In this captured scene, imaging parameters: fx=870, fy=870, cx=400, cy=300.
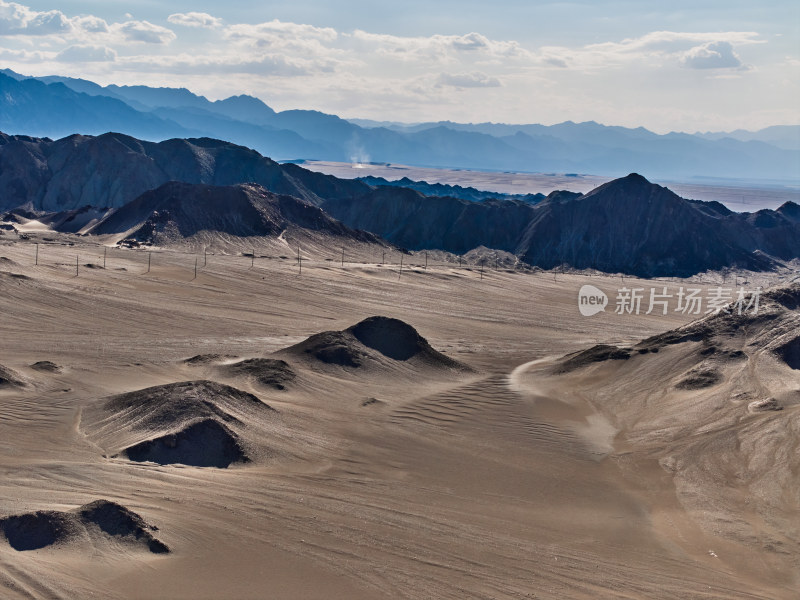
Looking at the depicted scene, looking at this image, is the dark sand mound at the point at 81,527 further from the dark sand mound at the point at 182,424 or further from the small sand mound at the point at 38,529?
the dark sand mound at the point at 182,424

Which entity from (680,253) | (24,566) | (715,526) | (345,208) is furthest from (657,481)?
(345,208)

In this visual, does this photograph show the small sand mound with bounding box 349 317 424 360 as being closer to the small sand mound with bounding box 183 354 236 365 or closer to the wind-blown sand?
the wind-blown sand

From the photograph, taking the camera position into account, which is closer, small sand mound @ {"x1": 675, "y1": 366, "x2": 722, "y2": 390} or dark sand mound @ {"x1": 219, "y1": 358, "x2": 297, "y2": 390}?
dark sand mound @ {"x1": 219, "y1": 358, "x2": 297, "y2": 390}

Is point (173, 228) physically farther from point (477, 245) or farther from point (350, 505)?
point (350, 505)

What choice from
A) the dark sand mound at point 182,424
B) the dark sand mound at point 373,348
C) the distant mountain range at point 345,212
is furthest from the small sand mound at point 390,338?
the distant mountain range at point 345,212

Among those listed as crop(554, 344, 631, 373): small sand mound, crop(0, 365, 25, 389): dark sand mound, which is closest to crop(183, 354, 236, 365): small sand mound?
crop(0, 365, 25, 389): dark sand mound

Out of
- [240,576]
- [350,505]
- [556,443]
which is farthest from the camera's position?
[556,443]

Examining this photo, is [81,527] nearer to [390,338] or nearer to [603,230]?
[390,338]
